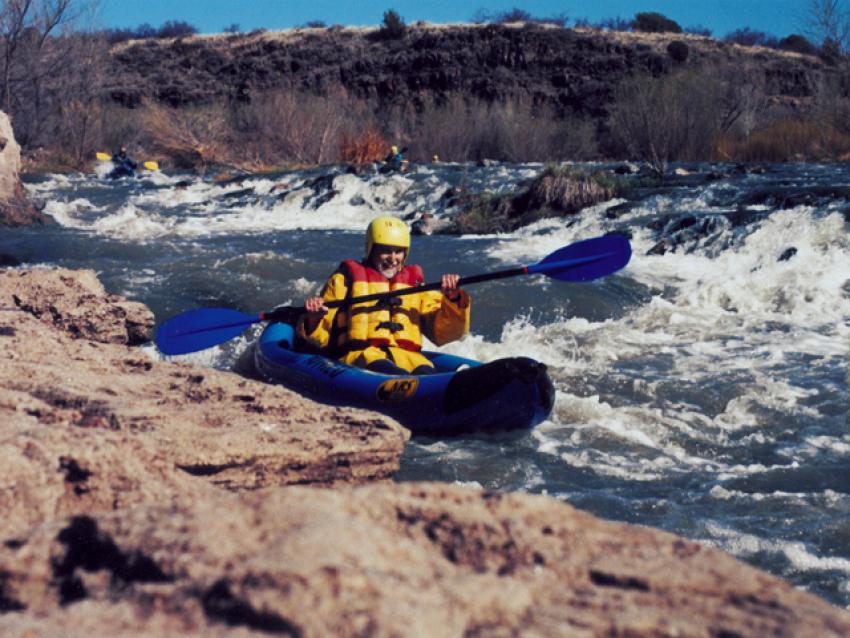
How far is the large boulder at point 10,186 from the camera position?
35.6 feet

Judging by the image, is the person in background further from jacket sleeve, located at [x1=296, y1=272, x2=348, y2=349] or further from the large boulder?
jacket sleeve, located at [x1=296, y1=272, x2=348, y2=349]

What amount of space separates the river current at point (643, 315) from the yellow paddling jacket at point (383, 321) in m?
0.74

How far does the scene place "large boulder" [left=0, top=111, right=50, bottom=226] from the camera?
35.6ft

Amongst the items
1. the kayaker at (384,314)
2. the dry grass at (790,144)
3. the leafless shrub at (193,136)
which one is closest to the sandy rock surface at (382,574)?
the kayaker at (384,314)

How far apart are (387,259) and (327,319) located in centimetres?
49

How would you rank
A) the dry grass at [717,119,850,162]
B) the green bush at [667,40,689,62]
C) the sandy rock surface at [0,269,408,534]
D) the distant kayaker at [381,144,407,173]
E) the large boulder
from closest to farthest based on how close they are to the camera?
the sandy rock surface at [0,269,408,534] → the large boulder → the dry grass at [717,119,850,162] → the distant kayaker at [381,144,407,173] → the green bush at [667,40,689,62]

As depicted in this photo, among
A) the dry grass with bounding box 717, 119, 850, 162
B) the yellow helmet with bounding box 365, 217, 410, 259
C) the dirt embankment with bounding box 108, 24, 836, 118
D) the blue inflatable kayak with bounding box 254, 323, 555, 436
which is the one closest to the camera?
the blue inflatable kayak with bounding box 254, 323, 555, 436

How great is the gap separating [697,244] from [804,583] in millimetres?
6967

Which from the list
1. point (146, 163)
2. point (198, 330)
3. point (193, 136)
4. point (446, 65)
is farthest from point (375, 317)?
point (446, 65)

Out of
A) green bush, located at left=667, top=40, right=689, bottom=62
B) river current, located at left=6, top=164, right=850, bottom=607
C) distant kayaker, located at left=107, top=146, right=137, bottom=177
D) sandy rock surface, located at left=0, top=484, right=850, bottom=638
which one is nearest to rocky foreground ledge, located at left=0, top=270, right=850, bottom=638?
sandy rock surface, located at left=0, top=484, right=850, bottom=638

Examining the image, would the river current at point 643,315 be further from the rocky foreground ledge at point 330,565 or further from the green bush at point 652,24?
the green bush at point 652,24

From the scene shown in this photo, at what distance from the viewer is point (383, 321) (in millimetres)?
4922

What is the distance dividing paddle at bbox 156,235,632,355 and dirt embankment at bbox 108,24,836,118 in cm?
2693

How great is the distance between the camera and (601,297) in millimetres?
7809
